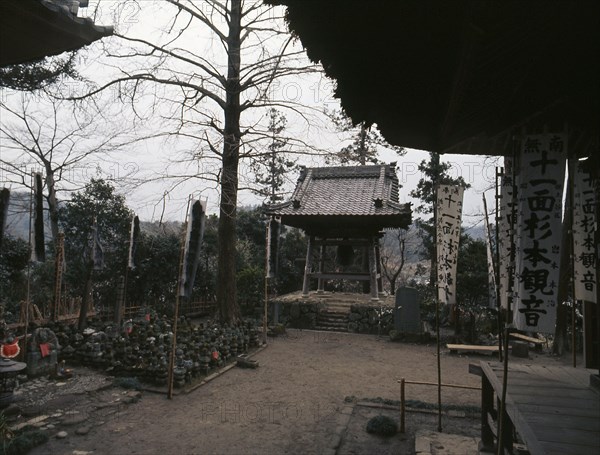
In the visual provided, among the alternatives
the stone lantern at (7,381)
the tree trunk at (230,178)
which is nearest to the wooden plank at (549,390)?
the stone lantern at (7,381)

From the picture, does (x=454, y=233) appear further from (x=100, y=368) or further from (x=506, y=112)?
(x=100, y=368)

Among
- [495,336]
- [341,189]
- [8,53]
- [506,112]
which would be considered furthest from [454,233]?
[341,189]

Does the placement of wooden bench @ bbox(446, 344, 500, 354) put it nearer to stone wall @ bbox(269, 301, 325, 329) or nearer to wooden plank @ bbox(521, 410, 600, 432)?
stone wall @ bbox(269, 301, 325, 329)

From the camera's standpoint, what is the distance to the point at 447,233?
715 centimetres

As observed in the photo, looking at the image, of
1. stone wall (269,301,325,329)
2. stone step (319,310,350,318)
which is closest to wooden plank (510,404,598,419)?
stone step (319,310,350,318)

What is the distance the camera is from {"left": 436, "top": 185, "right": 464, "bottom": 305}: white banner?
699 cm

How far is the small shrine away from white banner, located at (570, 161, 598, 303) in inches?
388

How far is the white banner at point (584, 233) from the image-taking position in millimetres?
3865

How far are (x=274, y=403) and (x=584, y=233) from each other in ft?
19.1

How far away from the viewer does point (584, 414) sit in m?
3.45

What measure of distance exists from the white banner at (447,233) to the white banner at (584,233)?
2.78 metres

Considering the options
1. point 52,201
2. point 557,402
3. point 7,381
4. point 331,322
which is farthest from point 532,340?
point 52,201

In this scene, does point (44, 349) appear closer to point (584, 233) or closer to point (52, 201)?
point (584, 233)

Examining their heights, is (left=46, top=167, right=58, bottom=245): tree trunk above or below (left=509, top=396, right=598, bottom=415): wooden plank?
above
